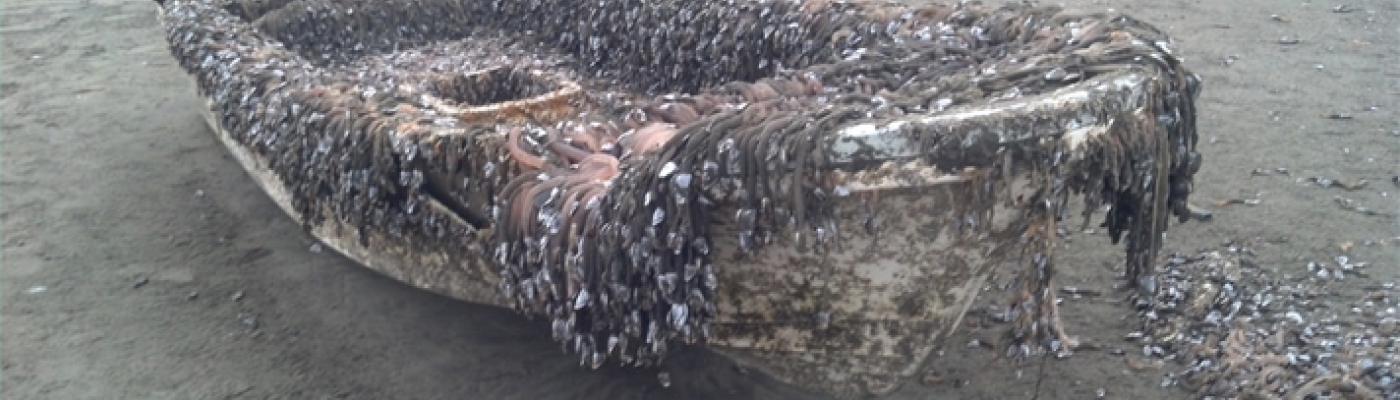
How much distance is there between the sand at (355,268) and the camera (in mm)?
3604

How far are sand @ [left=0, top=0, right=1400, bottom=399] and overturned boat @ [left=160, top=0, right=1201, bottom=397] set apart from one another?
1.04ft

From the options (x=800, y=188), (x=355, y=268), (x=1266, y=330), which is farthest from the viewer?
(x=355, y=268)

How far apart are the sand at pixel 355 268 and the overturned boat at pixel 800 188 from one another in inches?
12.5

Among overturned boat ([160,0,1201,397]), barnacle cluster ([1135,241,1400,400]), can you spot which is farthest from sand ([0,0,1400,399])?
overturned boat ([160,0,1201,397])

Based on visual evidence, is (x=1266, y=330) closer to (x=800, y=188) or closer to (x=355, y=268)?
(x=800, y=188)

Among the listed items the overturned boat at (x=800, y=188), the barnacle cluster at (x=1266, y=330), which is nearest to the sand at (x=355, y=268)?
the barnacle cluster at (x=1266, y=330)

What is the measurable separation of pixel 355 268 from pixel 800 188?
2.54 m

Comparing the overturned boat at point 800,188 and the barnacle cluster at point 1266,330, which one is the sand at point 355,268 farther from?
the overturned boat at point 800,188

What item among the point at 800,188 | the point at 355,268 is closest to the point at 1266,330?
the point at 800,188

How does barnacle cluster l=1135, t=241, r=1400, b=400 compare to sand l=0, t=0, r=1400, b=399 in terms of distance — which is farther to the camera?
sand l=0, t=0, r=1400, b=399

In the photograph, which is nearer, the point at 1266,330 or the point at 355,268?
the point at 1266,330

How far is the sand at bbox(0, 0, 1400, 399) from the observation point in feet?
11.8

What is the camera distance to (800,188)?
7.95 ft

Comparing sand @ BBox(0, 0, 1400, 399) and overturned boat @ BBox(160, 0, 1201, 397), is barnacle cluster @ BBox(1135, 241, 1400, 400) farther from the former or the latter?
overturned boat @ BBox(160, 0, 1201, 397)
